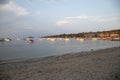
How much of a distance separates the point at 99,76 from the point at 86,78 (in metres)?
0.81

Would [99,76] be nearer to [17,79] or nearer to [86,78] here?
[86,78]

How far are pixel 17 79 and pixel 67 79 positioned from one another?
2.97 m

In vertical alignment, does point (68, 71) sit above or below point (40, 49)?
above

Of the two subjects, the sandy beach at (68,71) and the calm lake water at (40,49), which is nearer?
the sandy beach at (68,71)

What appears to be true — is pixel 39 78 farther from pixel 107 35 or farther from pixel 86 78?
pixel 107 35

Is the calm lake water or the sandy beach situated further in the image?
the calm lake water

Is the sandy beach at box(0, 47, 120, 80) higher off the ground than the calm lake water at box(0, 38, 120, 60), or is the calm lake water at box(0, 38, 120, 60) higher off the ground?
the sandy beach at box(0, 47, 120, 80)

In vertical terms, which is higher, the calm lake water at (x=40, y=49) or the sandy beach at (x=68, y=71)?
the sandy beach at (x=68, y=71)

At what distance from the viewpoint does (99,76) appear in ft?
30.6

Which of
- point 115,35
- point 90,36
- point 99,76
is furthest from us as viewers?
point 90,36

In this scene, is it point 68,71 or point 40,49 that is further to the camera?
point 40,49

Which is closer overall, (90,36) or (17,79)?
(17,79)

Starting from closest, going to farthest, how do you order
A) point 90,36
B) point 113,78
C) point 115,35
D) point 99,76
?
1. point 113,78
2. point 99,76
3. point 115,35
4. point 90,36

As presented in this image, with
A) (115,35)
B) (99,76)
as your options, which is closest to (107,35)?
(115,35)
